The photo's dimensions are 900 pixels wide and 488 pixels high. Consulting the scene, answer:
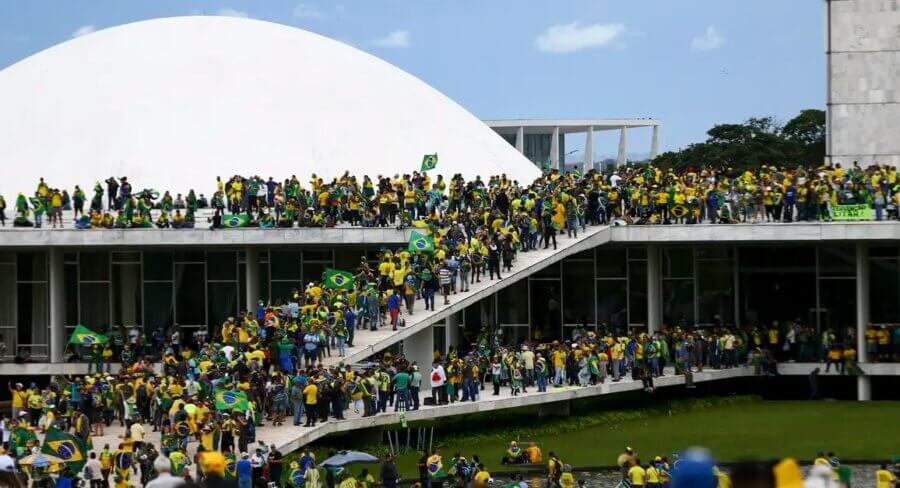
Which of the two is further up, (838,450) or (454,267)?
(454,267)

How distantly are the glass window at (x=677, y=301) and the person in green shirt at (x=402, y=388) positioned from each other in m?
13.5

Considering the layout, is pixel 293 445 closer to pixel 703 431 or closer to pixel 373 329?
pixel 373 329

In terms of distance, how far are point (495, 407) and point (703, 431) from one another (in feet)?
14.0

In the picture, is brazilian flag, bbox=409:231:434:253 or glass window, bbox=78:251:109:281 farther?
glass window, bbox=78:251:109:281

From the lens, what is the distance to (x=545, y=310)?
42.5 metres

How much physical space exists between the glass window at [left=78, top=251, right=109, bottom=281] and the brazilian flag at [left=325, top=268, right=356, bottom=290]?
10081mm

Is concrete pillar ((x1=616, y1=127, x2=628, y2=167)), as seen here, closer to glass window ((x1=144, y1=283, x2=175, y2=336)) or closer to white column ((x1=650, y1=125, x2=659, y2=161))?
white column ((x1=650, y1=125, x2=659, y2=161))

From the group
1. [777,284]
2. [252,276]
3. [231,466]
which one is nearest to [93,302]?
[252,276]

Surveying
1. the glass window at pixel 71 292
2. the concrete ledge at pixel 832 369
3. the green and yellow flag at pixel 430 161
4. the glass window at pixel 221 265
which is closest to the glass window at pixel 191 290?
the glass window at pixel 221 265

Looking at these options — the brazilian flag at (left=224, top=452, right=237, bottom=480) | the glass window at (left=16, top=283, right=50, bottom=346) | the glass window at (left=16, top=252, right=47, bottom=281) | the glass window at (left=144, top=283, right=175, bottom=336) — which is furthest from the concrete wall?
the brazilian flag at (left=224, top=452, right=237, bottom=480)

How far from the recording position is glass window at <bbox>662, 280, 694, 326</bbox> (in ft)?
139

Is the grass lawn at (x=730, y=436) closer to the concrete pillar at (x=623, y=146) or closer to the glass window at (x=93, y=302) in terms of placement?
the glass window at (x=93, y=302)

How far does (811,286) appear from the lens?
41.3 metres

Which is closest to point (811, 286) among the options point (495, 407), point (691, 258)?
point (691, 258)
